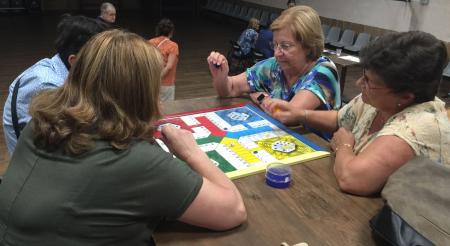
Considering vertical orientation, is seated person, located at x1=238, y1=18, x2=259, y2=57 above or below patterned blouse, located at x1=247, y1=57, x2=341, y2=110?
below

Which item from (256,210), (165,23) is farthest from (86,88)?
(165,23)

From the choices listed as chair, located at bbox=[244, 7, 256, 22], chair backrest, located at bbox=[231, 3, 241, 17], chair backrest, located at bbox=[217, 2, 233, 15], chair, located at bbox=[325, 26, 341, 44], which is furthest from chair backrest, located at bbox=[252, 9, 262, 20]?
chair, located at bbox=[325, 26, 341, 44]

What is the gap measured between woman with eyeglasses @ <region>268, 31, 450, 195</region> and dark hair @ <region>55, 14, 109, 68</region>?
118 centimetres

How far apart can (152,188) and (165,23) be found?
3.52 meters

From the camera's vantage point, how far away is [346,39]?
27.3ft

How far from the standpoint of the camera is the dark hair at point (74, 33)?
1.79 meters

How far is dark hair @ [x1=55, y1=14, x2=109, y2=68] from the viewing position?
179 cm

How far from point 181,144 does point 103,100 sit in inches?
12.9

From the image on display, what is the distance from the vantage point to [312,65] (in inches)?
86.0

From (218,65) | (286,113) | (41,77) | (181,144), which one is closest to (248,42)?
(218,65)

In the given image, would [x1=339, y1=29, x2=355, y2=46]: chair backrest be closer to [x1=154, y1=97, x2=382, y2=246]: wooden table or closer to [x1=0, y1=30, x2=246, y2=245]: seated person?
[x1=154, y1=97, x2=382, y2=246]: wooden table

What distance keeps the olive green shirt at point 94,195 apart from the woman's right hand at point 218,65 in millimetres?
1287

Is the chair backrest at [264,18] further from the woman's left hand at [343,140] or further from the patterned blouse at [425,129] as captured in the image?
the patterned blouse at [425,129]

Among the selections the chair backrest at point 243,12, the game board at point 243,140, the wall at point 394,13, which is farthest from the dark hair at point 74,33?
the chair backrest at point 243,12
